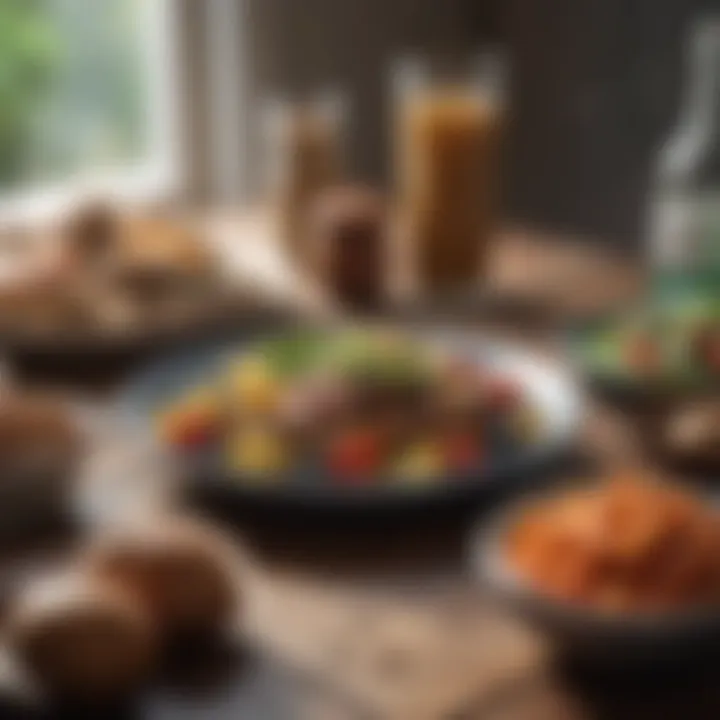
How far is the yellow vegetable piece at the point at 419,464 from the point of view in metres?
1.18

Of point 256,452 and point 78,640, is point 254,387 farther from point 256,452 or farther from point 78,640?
point 78,640

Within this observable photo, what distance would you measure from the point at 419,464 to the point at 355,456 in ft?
0.14

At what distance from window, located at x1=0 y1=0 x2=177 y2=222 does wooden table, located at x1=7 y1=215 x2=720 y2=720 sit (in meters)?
1.08

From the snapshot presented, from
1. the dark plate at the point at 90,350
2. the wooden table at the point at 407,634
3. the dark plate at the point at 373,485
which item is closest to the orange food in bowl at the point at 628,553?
the wooden table at the point at 407,634

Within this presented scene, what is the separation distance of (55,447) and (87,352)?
13.4 inches

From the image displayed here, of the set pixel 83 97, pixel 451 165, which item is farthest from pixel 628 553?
pixel 83 97

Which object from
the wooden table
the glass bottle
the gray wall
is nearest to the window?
the gray wall

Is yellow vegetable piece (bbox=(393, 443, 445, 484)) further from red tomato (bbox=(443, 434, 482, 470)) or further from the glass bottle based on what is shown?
the glass bottle

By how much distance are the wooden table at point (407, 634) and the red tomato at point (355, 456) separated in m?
0.04

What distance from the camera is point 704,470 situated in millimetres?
1229

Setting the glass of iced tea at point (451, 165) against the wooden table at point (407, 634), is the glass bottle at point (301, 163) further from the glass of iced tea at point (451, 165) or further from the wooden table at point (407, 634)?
the wooden table at point (407, 634)

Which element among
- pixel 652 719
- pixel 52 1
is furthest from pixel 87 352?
pixel 52 1

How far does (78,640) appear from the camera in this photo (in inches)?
35.7

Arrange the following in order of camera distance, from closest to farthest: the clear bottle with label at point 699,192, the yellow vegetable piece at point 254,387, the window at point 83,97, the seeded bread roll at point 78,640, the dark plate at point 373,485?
the seeded bread roll at point 78,640 < the dark plate at point 373,485 < the yellow vegetable piece at point 254,387 < the clear bottle with label at point 699,192 < the window at point 83,97
